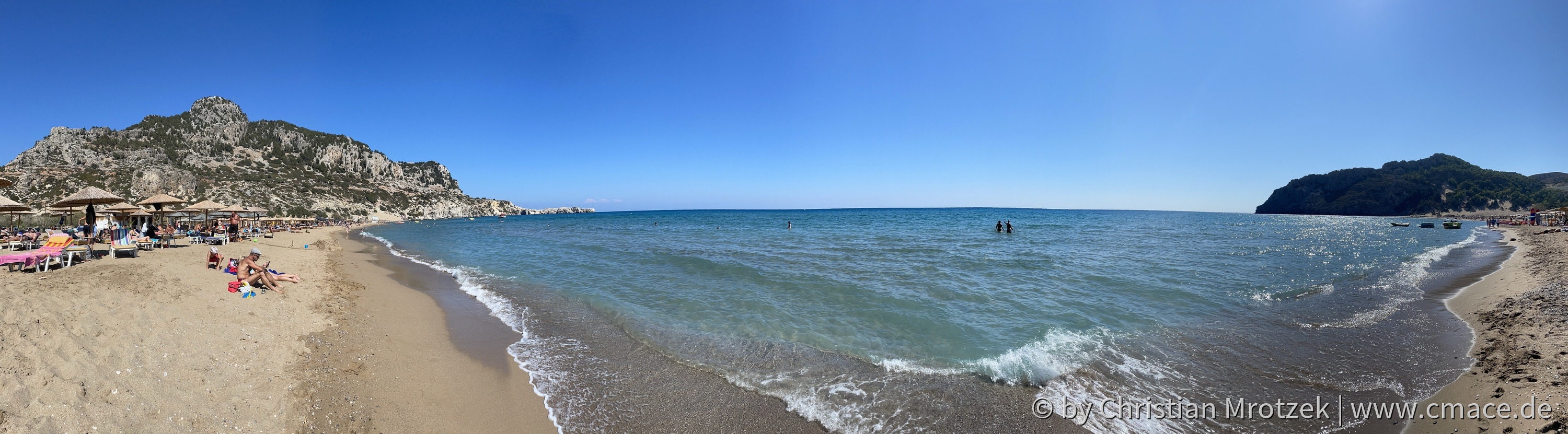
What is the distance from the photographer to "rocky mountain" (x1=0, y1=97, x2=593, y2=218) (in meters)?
52.6

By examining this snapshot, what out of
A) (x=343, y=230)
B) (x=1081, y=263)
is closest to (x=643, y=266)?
(x=1081, y=263)

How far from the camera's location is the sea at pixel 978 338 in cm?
564

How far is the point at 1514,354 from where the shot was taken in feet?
21.6

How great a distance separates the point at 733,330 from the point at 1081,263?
15.1 metres

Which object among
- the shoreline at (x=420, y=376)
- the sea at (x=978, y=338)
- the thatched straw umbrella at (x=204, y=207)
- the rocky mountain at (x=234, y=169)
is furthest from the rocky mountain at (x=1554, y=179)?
the rocky mountain at (x=234, y=169)

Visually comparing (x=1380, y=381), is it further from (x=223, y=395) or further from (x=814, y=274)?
(x=223, y=395)

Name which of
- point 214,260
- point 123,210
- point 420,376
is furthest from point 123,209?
point 420,376

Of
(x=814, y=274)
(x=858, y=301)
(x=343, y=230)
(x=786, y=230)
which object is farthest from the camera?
(x=343, y=230)

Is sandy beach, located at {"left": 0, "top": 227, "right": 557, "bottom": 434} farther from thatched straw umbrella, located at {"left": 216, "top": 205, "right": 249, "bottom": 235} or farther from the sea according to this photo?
thatched straw umbrella, located at {"left": 216, "top": 205, "right": 249, "bottom": 235}

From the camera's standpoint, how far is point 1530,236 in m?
28.9

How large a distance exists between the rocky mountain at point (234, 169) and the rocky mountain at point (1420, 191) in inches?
7589

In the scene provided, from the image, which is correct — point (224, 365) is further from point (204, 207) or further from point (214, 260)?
point (204, 207)

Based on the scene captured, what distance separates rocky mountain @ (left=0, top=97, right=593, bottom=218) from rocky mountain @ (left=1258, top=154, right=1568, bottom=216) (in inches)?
7589

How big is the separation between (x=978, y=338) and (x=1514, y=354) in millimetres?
7216
